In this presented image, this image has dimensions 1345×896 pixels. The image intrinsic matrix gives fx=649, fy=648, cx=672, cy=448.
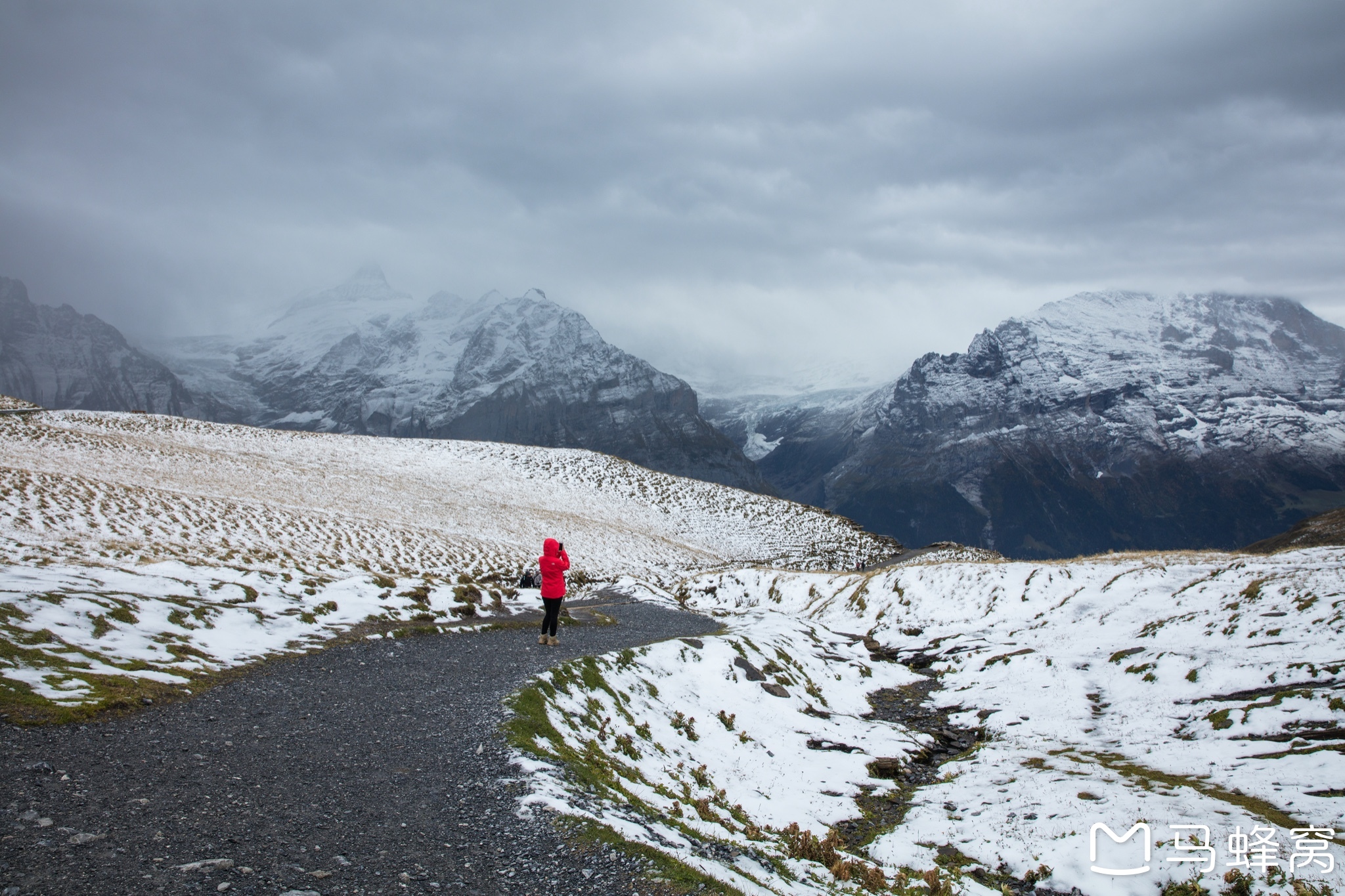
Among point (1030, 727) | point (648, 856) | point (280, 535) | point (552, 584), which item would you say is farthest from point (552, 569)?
point (280, 535)

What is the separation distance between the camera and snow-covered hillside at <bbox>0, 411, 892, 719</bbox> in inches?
492

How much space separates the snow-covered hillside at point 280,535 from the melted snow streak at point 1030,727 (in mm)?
7776

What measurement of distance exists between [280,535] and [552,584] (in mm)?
27016

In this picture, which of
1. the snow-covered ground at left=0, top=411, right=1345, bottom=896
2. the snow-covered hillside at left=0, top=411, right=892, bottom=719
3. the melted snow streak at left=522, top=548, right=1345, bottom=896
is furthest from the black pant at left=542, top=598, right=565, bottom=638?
the snow-covered hillside at left=0, top=411, right=892, bottom=719

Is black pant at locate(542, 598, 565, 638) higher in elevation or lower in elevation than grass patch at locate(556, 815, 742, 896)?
lower

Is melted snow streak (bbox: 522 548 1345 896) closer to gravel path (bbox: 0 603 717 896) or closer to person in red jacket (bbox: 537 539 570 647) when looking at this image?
gravel path (bbox: 0 603 717 896)

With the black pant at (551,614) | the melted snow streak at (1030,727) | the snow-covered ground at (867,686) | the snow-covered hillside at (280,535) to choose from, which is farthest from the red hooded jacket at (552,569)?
the snow-covered hillside at (280,535)

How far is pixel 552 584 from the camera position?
17.5 metres

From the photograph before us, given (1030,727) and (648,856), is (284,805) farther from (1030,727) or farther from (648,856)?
(1030,727)

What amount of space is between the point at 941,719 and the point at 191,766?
1649cm

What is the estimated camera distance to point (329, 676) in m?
12.7

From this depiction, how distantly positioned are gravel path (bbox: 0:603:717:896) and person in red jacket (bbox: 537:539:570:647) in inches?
237

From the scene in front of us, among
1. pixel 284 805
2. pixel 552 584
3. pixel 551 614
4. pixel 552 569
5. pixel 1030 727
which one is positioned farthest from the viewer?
pixel 551 614

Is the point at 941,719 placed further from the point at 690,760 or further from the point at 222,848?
the point at 222,848
